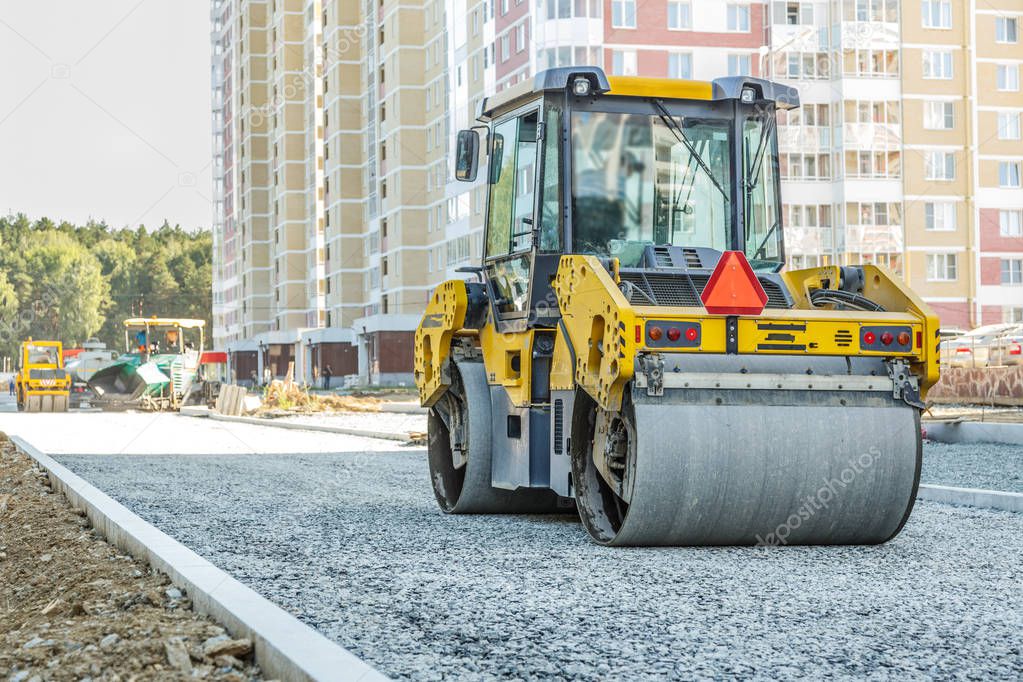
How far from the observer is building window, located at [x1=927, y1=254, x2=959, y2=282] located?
227 feet

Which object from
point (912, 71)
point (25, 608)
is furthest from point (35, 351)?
point (25, 608)

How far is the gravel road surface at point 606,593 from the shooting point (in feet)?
20.0

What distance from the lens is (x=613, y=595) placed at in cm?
764

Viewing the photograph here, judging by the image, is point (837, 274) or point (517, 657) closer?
point (517, 657)

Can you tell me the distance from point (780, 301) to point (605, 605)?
3622 mm

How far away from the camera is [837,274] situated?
10648mm

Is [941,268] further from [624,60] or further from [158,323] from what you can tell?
[158,323]

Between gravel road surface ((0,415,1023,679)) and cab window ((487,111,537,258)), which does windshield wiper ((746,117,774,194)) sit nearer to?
cab window ((487,111,537,258))

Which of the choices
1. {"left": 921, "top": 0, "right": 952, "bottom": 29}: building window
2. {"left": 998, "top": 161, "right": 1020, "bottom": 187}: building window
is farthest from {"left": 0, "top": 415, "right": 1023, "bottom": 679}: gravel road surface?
{"left": 998, "top": 161, "right": 1020, "bottom": 187}: building window

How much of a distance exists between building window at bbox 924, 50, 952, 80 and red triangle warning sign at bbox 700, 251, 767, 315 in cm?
6365

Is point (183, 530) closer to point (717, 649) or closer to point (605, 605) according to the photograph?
point (605, 605)

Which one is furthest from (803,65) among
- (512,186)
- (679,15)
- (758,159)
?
(512,186)

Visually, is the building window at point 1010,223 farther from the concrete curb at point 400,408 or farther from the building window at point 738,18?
the concrete curb at point 400,408

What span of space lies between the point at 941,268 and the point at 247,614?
67.2 metres
